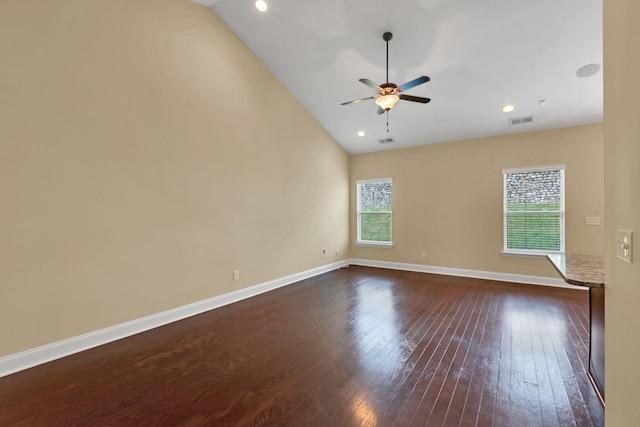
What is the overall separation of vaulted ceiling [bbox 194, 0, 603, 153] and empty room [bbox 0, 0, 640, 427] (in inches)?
1.2

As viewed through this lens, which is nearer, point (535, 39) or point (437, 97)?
point (535, 39)

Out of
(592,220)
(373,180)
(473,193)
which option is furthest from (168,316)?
(592,220)

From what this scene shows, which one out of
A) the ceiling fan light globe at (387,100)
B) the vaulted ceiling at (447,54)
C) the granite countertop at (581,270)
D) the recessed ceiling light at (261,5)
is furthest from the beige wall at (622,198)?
the recessed ceiling light at (261,5)

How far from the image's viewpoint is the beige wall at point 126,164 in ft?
8.05

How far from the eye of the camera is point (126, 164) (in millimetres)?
3088

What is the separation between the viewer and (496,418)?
1.81 m

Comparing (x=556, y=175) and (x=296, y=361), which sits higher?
(x=556, y=175)

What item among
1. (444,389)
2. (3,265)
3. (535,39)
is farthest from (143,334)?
(535,39)

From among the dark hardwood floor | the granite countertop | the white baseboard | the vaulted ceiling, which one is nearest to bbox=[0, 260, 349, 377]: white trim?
the white baseboard

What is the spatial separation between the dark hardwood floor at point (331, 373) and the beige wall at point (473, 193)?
158cm

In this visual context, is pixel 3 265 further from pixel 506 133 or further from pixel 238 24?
pixel 506 133

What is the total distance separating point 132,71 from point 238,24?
1733 millimetres

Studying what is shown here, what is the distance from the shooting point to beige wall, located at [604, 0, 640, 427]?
96cm

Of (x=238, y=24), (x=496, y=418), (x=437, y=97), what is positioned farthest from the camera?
(x=437, y=97)
